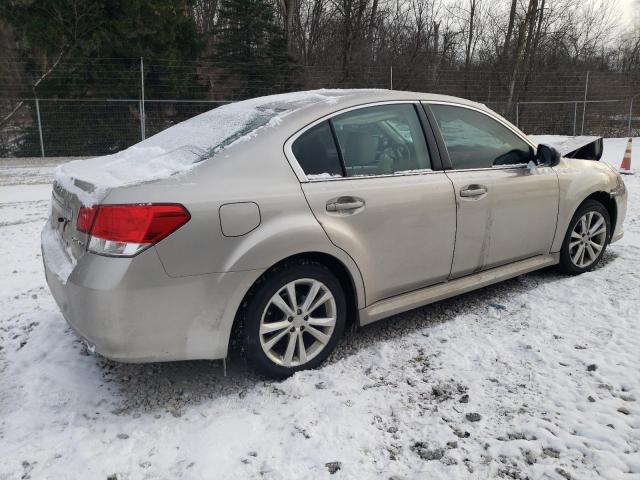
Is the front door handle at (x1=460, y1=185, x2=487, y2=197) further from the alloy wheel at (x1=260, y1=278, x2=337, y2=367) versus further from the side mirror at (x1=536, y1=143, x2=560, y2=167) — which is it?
the alloy wheel at (x1=260, y1=278, x2=337, y2=367)

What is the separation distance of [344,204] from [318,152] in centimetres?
34

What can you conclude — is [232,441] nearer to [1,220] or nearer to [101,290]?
[101,290]

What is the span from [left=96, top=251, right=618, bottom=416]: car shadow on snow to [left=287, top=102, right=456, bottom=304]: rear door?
393 mm

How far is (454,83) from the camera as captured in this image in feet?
61.0

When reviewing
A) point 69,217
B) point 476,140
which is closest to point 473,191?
point 476,140

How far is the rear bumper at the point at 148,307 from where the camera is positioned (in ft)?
7.97

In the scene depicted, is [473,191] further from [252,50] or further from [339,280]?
[252,50]

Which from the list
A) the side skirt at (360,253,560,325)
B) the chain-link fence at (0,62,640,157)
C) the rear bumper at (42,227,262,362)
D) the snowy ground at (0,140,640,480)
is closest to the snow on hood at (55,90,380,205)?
the rear bumper at (42,227,262,362)

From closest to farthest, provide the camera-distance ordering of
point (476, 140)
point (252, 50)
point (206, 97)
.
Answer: point (476, 140)
point (206, 97)
point (252, 50)

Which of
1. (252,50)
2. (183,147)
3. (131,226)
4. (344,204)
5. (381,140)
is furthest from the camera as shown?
(252,50)

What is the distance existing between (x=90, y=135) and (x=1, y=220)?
339 inches

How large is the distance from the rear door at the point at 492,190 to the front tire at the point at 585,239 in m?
0.33

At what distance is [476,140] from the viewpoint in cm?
382

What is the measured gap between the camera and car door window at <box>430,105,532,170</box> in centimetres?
365
